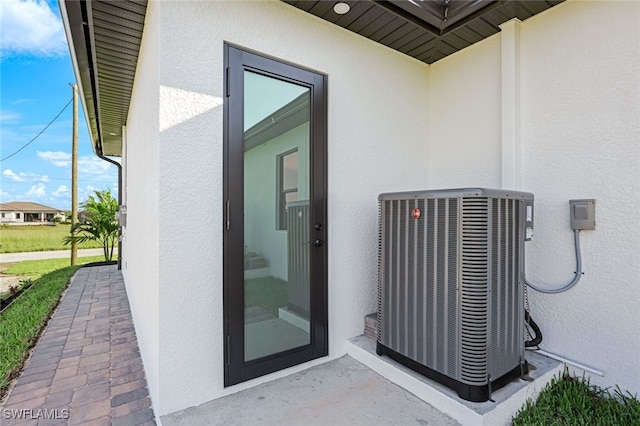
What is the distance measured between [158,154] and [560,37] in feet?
11.8

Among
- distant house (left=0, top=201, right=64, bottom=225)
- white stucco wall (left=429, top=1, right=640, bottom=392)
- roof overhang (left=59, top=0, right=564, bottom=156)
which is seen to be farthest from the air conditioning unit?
distant house (left=0, top=201, right=64, bottom=225)

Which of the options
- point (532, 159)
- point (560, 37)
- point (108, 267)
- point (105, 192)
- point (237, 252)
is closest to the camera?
point (237, 252)

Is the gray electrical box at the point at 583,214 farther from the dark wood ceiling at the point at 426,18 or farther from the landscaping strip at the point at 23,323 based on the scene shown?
the landscaping strip at the point at 23,323

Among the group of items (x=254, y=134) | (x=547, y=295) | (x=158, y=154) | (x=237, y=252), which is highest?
(x=254, y=134)

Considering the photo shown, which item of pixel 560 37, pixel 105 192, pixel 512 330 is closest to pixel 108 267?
pixel 105 192

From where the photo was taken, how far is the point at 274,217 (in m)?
2.71

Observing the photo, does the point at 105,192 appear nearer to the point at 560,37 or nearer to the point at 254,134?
the point at 254,134

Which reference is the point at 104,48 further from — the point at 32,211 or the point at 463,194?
the point at 32,211

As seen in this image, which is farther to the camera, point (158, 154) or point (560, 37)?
point (560, 37)

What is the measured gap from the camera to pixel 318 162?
2912mm

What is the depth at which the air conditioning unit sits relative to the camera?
2.12 meters

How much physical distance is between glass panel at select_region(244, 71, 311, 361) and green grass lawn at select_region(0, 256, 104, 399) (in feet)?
7.19

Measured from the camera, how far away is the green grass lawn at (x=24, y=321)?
9.67 ft

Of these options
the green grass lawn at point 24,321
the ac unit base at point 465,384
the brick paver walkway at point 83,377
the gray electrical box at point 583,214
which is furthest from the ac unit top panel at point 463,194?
the green grass lawn at point 24,321
